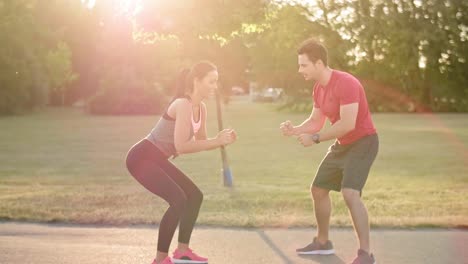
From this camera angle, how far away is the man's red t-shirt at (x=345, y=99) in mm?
5762

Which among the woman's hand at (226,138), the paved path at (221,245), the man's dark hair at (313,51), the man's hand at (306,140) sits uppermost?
the man's dark hair at (313,51)

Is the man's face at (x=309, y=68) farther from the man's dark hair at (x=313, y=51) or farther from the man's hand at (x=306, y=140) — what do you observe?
the man's hand at (x=306, y=140)

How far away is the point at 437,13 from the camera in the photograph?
38562 mm

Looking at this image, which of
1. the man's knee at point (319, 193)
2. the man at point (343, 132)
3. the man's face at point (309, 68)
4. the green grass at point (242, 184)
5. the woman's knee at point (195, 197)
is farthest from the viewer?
the green grass at point (242, 184)

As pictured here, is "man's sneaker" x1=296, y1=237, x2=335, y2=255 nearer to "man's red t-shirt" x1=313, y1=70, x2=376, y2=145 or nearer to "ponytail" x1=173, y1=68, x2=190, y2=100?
"man's red t-shirt" x1=313, y1=70, x2=376, y2=145

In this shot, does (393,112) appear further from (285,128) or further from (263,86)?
(285,128)

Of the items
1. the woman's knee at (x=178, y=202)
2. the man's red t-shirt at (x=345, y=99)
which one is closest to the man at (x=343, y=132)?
the man's red t-shirt at (x=345, y=99)

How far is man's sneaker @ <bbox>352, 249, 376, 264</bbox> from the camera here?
5.71 metres

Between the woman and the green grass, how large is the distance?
226cm

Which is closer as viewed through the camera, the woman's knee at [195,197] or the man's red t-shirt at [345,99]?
the woman's knee at [195,197]

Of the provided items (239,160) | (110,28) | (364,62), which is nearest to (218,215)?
(239,160)

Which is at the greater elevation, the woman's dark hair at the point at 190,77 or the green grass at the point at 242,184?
the woman's dark hair at the point at 190,77

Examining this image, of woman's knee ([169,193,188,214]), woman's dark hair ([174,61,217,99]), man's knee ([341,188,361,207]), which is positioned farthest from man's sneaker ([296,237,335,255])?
woman's dark hair ([174,61,217,99])

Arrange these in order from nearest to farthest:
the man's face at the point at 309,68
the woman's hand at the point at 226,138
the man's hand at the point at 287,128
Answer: the woman's hand at the point at 226,138 → the man's face at the point at 309,68 → the man's hand at the point at 287,128
